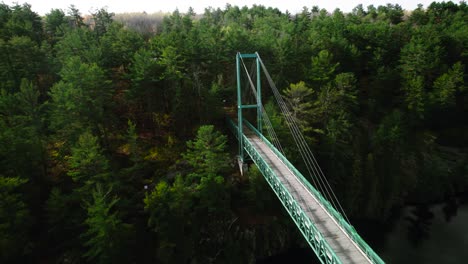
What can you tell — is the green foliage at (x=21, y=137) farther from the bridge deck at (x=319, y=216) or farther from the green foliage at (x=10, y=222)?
the bridge deck at (x=319, y=216)

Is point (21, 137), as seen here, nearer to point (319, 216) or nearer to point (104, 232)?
point (104, 232)

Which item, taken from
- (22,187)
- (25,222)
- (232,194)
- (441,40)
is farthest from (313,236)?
(441,40)

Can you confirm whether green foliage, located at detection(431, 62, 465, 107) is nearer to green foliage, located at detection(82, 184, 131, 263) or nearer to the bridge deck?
the bridge deck

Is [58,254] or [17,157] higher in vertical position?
[17,157]

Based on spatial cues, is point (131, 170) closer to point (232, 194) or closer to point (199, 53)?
point (232, 194)

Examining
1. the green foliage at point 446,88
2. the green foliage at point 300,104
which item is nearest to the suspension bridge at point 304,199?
the green foliage at point 300,104
